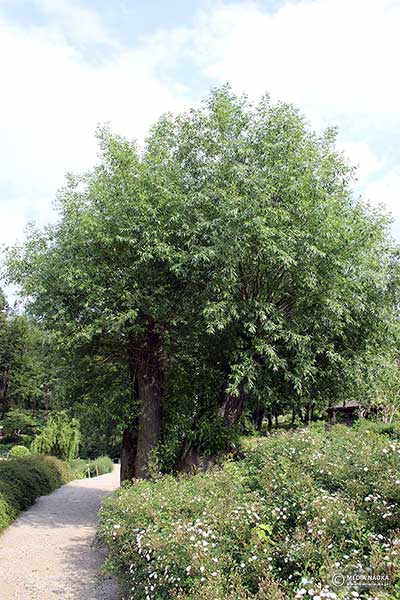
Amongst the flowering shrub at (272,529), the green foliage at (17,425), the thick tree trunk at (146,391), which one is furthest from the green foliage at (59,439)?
the flowering shrub at (272,529)

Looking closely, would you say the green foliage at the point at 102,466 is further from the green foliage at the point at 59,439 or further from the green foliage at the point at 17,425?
the green foliage at the point at 17,425

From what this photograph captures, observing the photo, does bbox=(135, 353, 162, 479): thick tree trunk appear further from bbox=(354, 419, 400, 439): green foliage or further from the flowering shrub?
the flowering shrub

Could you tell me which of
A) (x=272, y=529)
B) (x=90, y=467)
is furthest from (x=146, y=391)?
(x=90, y=467)

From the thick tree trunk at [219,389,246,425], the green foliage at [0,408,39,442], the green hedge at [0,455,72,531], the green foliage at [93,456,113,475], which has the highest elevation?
the green foliage at [0,408,39,442]

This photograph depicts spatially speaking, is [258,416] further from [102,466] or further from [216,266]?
[102,466]

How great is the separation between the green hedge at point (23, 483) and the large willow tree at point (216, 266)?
11.6 feet

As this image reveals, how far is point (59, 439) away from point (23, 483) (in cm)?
1344

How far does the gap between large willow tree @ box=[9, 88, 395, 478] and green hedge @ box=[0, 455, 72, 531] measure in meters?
3.55

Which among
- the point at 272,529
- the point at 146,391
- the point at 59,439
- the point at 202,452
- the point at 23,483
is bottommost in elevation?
the point at 23,483

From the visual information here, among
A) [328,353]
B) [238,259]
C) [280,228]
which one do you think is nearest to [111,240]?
[238,259]

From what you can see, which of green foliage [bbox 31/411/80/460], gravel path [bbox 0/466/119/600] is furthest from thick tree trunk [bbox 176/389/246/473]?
green foliage [bbox 31/411/80/460]

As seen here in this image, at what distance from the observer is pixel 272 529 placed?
4.49 meters

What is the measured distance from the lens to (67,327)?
8.92m

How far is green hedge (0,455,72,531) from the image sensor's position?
1132 cm
